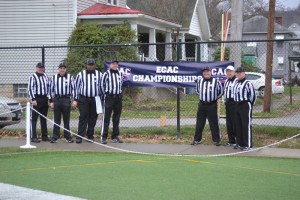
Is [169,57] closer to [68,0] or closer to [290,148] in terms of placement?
[68,0]

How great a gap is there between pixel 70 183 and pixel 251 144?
5.40m

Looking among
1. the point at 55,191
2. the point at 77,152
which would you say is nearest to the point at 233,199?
the point at 55,191

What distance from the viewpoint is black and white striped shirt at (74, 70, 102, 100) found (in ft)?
44.2

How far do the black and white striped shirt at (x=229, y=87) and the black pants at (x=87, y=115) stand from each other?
3200 millimetres

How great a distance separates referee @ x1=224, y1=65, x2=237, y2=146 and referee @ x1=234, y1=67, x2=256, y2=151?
0.63 ft

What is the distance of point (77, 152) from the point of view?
12250 mm

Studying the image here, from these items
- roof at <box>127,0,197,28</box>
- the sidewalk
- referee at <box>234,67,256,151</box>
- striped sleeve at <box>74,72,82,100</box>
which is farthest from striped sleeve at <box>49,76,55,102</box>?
roof at <box>127,0,197,28</box>

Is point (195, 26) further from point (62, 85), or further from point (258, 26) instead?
point (258, 26)

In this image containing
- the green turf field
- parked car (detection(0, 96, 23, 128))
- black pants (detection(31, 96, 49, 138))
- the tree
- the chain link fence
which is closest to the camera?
the green turf field

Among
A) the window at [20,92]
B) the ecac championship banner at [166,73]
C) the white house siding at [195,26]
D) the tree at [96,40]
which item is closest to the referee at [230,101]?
the ecac championship banner at [166,73]

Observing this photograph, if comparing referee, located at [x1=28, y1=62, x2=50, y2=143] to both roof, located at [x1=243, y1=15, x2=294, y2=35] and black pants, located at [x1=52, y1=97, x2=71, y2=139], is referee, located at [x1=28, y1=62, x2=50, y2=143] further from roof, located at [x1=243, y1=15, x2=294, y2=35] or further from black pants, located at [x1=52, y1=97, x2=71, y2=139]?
roof, located at [x1=243, y1=15, x2=294, y2=35]

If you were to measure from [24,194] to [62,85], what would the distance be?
6.30m

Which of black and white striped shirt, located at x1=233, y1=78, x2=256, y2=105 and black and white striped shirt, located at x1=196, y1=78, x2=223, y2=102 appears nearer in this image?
black and white striped shirt, located at x1=233, y1=78, x2=256, y2=105

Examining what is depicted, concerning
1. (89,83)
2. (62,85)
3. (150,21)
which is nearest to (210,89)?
(89,83)
